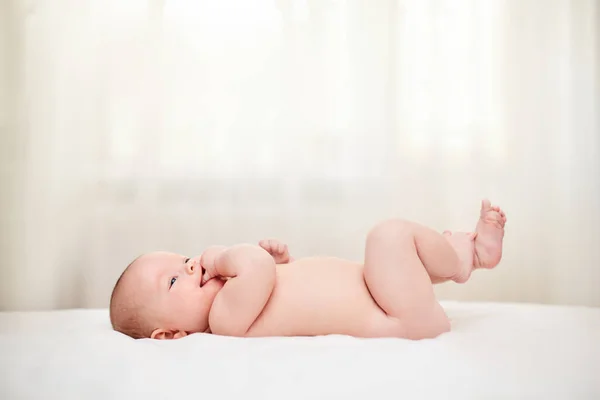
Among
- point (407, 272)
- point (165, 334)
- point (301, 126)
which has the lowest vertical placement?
point (165, 334)

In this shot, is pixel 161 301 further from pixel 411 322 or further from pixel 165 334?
pixel 411 322

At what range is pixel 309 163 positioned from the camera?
1.86 metres

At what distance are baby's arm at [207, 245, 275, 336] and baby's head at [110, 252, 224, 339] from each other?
0.16 ft

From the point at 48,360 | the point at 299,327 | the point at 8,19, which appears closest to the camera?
the point at 48,360

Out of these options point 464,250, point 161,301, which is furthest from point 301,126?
point 161,301

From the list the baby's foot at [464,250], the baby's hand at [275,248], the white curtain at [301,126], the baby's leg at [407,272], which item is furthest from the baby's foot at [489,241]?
the white curtain at [301,126]

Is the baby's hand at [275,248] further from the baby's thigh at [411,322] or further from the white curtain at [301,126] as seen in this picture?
the white curtain at [301,126]

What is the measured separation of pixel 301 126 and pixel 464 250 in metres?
0.81

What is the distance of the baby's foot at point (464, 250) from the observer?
1.19m

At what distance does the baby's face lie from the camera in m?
1.10

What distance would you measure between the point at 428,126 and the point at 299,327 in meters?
0.98

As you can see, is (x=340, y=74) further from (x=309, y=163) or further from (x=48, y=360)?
(x=48, y=360)

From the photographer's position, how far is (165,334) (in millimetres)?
1104

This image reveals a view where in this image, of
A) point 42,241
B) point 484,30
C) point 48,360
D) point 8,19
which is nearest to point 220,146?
point 42,241
